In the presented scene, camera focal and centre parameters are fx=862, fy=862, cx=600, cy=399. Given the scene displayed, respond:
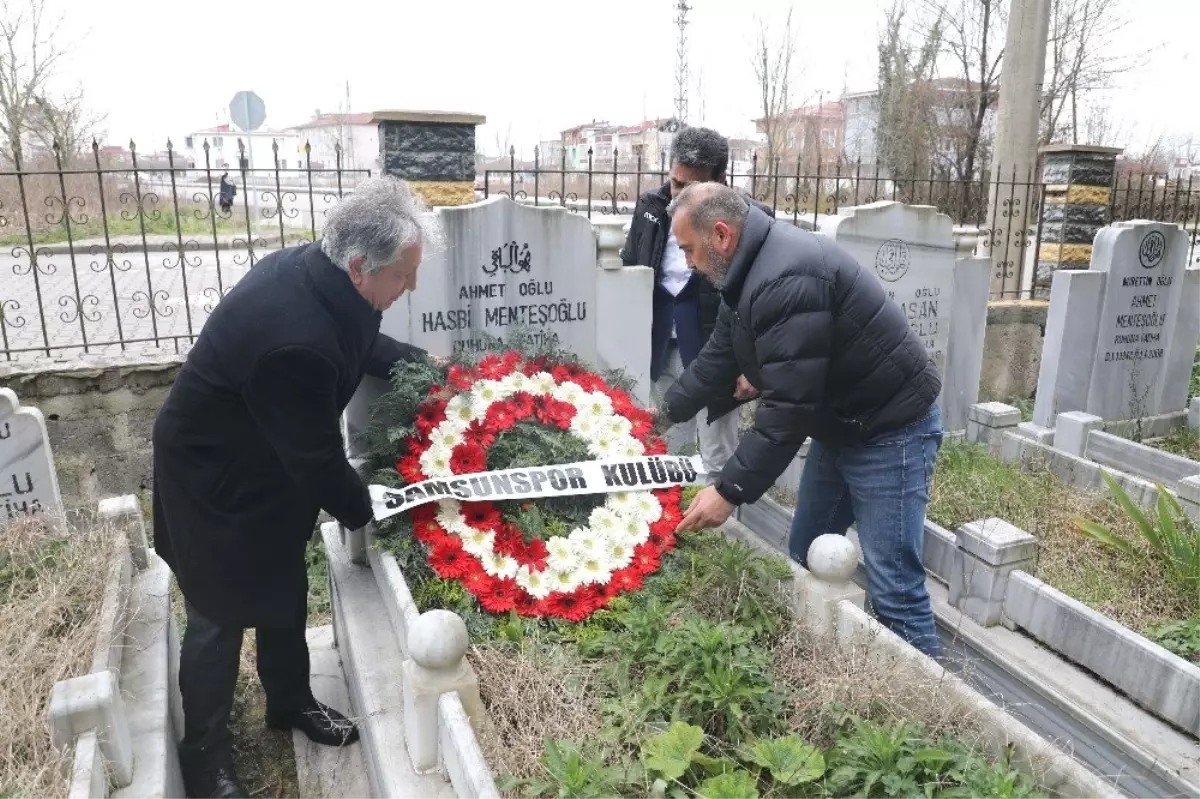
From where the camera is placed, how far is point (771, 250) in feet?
8.95

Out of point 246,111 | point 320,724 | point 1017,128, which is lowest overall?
point 320,724

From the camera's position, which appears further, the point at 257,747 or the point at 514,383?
the point at 514,383

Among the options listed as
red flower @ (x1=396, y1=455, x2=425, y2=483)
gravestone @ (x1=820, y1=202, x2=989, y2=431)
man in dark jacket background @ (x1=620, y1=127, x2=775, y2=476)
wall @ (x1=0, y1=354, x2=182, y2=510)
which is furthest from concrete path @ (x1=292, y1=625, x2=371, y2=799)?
gravestone @ (x1=820, y1=202, x2=989, y2=431)

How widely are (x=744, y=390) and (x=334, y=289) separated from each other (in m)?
1.73

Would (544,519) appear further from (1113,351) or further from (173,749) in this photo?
(1113,351)

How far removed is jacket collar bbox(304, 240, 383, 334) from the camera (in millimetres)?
2365

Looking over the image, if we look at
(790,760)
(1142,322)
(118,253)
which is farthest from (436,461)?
(118,253)

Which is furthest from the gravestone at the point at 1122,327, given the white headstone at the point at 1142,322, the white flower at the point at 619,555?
the white flower at the point at 619,555

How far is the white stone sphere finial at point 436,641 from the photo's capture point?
2285 mm

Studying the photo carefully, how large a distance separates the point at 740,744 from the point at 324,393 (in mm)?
1451

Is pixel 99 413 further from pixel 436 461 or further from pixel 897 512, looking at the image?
pixel 897 512

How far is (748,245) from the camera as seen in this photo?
8.93 ft

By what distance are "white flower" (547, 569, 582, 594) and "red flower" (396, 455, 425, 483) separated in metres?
0.61

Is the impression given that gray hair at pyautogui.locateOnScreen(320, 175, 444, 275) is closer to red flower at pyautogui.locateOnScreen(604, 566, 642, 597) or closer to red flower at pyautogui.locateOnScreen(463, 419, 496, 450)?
red flower at pyautogui.locateOnScreen(463, 419, 496, 450)
